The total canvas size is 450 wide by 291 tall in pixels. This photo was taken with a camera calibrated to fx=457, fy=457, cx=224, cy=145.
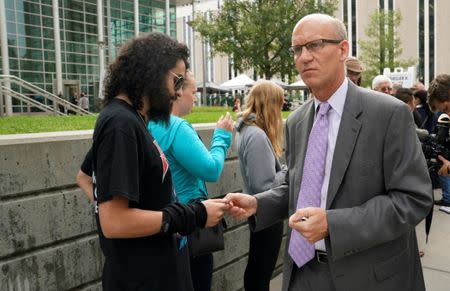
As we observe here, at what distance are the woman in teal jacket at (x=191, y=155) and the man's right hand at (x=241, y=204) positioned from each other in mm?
572

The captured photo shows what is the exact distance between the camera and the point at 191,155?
9.20 ft

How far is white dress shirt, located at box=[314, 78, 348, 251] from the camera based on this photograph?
6.73 ft

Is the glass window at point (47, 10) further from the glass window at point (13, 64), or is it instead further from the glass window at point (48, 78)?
the glass window at point (13, 64)

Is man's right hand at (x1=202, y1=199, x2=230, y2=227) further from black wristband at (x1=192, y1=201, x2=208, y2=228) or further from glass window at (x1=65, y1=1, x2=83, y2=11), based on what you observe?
glass window at (x1=65, y1=1, x2=83, y2=11)

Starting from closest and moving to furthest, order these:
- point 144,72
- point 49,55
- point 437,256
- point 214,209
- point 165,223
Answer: point 165,223 < point 144,72 < point 214,209 < point 437,256 < point 49,55

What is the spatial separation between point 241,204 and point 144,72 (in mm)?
802

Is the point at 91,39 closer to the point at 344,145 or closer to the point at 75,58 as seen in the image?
the point at 75,58

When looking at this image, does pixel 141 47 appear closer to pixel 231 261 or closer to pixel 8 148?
pixel 8 148

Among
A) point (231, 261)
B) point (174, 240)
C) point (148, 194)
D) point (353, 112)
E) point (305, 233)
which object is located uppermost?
point (353, 112)

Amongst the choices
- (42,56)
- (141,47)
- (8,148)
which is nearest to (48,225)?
(8,148)

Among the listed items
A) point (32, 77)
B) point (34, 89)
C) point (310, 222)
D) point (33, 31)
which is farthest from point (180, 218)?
point (33, 31)

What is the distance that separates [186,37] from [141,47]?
4242 inches

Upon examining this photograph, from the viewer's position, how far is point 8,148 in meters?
2.62

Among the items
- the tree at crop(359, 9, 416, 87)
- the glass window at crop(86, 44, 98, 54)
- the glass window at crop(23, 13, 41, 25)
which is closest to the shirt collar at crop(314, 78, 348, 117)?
the glass window at crop(23, 13, 41, 25)
